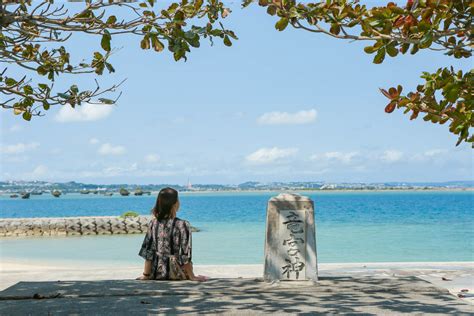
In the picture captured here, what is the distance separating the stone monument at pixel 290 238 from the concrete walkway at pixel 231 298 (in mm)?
231

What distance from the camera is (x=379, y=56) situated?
6344 millimetres

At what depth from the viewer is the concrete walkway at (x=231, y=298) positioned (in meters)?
9.25

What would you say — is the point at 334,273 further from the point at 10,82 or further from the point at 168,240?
the point at 10,82

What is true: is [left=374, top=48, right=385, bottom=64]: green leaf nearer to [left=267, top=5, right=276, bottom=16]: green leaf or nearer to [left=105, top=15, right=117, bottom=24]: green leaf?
[left=267, top=5, right=276, bottom=16]: green leaf

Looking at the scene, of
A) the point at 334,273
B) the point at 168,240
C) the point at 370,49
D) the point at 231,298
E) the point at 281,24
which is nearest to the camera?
the point at 370,49

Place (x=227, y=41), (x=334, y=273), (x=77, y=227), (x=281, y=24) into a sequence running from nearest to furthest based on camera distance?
(x=281, y=24)
(x=227, y=41)
(x=334, y=273)
(x=77, y=227)

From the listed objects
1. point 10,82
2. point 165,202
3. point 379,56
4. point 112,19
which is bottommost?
point 165,202

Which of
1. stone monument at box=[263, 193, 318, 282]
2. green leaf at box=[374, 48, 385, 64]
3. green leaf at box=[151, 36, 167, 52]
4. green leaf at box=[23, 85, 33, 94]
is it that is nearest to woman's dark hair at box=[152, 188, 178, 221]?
stone monument at box=[263, 193, 318, 282]

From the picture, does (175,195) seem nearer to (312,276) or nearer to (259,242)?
(312,276)

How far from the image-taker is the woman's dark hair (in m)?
10.9

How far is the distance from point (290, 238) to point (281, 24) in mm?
5005

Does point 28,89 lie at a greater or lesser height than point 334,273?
greater

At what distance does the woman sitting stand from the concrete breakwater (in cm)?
2885

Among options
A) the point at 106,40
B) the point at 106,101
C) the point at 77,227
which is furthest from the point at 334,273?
the point at 77,227
